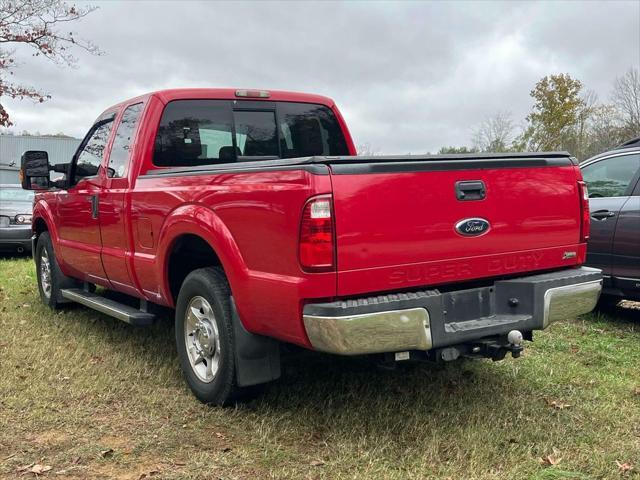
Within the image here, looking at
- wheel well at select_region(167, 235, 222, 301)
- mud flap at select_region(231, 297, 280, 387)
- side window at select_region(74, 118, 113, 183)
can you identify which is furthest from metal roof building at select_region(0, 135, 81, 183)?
mud flap at select_region(231, 297, 280, 387)

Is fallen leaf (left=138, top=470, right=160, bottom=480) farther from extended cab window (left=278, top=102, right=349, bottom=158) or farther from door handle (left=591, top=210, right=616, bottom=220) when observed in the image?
door handle (left=591, top=210, right=616, bottom=220)

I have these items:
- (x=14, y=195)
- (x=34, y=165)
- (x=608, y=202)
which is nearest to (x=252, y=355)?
(x=34, y=165)

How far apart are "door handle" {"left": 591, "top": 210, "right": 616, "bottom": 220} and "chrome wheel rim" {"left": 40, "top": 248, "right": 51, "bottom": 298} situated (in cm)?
547

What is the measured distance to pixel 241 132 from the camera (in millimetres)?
5035

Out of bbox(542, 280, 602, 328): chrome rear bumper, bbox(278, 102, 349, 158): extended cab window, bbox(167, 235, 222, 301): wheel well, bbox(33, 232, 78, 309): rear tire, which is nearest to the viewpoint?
bbox(542, 280, 602, 328): chrome rear bumper

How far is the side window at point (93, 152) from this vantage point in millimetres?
5470

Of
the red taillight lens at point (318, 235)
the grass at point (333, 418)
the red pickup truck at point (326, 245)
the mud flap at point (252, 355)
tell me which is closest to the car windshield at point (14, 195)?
the grass at point (333, 418)

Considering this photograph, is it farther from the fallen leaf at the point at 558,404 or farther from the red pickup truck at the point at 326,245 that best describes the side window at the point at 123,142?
the fallen leaf at the point at 558,404

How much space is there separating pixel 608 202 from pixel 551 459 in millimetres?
3339

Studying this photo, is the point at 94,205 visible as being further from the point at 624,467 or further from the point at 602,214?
the point at 602,214

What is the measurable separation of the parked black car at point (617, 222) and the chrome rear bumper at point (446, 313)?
1.98m

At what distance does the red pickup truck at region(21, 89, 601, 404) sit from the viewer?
10.1 feet

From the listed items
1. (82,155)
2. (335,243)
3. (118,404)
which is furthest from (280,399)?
(82,155)

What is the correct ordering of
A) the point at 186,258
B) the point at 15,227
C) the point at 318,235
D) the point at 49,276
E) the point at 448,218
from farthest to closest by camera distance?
the point at 15,227, the point at 49,276, the point at 186,258, the point at 448,218, the point at 318,235
